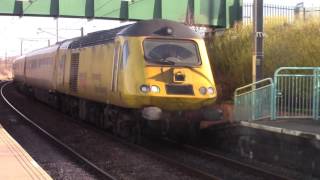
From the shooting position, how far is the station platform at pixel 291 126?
11.6 meters

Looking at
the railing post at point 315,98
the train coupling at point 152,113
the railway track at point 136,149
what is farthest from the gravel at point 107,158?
the railing post at point 315,98

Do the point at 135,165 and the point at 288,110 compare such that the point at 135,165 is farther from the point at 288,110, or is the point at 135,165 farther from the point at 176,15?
the point at 176,15

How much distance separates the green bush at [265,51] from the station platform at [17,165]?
30.7 ft

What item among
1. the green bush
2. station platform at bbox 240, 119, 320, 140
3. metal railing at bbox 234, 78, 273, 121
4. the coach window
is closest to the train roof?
the coach window

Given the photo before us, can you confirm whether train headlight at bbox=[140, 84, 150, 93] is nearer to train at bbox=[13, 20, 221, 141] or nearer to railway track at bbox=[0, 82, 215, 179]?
train at bbox=[13, 20, 221, 141]

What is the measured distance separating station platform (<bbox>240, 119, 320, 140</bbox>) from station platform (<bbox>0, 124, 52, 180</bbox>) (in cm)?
498

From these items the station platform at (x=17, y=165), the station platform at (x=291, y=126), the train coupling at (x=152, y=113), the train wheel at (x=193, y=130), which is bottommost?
the station platform at (x=17, y=165)

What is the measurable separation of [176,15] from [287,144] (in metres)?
19.3

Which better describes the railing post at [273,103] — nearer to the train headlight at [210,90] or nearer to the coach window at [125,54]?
the train headlight at [210,90]

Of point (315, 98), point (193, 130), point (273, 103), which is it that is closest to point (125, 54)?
point (193, 130)

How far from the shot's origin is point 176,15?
30.6m

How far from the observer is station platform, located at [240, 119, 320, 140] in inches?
457

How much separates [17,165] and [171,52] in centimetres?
565

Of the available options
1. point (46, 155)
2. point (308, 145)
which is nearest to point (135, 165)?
point (46, 155)
